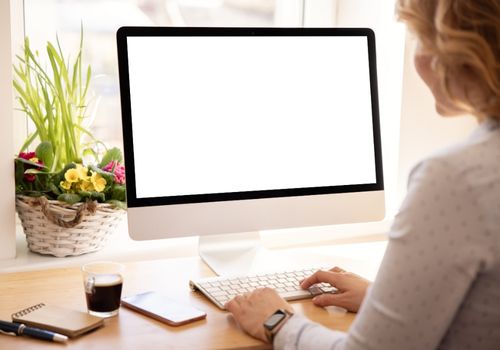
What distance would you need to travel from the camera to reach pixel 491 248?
0.92 meters

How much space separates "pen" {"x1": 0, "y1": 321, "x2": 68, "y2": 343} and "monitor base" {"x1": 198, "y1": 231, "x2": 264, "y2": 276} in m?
0.45

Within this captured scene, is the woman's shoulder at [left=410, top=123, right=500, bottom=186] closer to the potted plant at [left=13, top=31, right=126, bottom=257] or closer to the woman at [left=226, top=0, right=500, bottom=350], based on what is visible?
the woman at [left=226, top=0, right=500, bottom=350]

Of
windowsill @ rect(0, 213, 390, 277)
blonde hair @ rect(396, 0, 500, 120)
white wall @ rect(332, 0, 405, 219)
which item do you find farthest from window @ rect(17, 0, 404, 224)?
blonde hair @ rect(396, 0, 500, 120)

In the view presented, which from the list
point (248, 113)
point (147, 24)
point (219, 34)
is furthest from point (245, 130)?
point (147, 24)

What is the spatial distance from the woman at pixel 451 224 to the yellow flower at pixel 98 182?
863 mm

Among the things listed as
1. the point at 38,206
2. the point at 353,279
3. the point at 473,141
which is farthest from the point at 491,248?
the point at 38,206

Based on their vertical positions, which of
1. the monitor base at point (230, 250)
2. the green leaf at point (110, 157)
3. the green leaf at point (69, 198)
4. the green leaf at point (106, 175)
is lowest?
the monitor base at point (230, 250)

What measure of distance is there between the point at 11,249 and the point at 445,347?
3.62ft

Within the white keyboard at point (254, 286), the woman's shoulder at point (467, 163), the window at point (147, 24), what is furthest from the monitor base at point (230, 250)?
the woman's shoulder at point (467, 163)

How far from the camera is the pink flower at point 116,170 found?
1.76m

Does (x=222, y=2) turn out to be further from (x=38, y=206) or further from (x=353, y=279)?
(x=353, y=279)

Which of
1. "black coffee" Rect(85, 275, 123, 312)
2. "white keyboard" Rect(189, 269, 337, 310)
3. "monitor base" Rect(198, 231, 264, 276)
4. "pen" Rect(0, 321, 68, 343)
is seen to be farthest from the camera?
"monitor base" Rect(198, 231, 264, 276)

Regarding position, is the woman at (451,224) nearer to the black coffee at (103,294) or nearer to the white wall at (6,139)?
the black coffee at (103,294)

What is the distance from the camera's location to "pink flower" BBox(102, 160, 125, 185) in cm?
176
